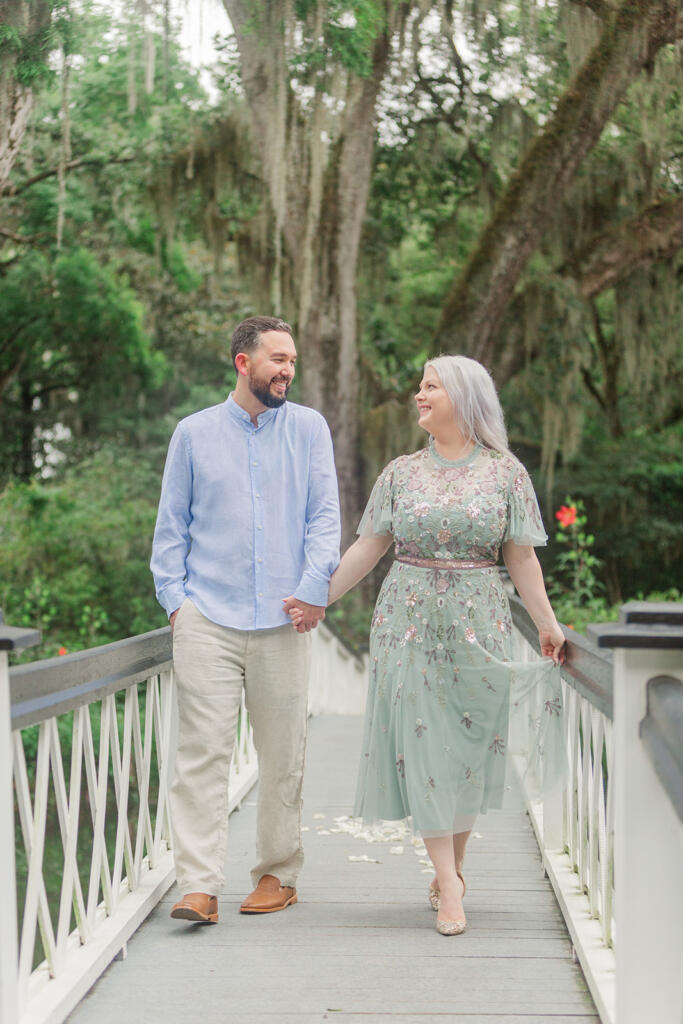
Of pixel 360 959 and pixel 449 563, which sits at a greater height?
pixel 449 563

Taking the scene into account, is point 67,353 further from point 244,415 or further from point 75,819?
point 75,819

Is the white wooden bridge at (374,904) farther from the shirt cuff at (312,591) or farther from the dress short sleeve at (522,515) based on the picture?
the shirt cuff at (312,591)

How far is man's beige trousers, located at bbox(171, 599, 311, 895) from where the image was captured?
3.16m

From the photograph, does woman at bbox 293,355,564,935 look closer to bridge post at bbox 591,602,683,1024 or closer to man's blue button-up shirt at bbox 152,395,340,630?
man's blue button-up shirt at bbox 152,395,340,630

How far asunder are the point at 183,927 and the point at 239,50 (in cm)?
770

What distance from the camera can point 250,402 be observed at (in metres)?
3.38

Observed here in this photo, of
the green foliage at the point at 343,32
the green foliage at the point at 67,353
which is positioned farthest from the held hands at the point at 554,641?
the green foliage at the point at 67,353

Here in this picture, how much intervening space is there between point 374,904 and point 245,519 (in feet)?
4.15

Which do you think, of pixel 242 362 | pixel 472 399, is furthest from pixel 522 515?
pixel 242 362

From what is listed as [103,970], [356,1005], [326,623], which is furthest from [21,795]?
[326,623]

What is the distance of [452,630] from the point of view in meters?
3.14

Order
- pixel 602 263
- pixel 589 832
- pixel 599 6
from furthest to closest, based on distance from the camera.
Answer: pixel 602 263 < pixel 599 6 < pixel 589 832

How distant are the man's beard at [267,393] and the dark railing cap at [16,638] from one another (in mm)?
1361

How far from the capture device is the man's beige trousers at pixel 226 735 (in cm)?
316
